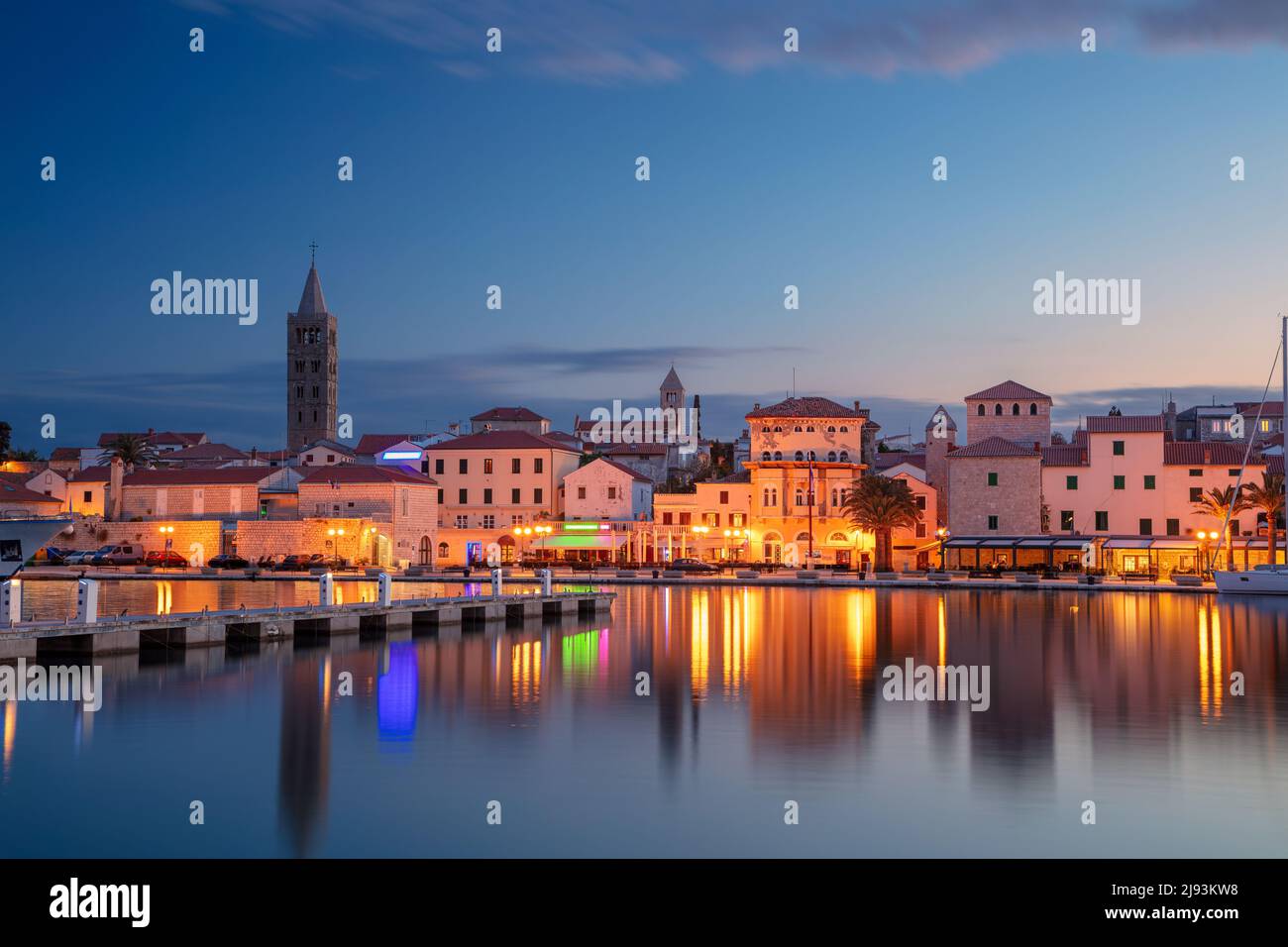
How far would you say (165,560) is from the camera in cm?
7712

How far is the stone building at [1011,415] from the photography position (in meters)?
82.1

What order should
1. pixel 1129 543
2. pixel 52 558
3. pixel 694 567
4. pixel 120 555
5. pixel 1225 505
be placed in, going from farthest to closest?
1. pixel 120 555
2. pixel 52 558
3. pixel 694 567
4. pixel 1129 543
5. pixel 1225 505

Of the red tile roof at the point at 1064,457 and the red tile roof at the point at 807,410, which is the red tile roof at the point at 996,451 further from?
the red tile roof at the point at 807,410

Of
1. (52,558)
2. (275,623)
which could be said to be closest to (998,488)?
(275,623)

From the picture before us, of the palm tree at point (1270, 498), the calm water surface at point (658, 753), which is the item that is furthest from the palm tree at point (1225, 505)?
the calm water surface at point (658, 753)

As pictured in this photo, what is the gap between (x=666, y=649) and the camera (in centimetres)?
3834

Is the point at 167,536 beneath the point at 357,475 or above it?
beneath

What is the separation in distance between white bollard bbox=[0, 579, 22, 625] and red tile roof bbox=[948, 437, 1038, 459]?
5529cm

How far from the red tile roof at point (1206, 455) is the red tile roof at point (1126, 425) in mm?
1554

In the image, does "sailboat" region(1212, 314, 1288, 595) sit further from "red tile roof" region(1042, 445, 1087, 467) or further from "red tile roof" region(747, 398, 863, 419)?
"red tile roof" region(747, 398, 863, 419)

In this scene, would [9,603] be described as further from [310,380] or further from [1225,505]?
[310,380]

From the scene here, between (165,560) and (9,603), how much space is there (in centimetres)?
4566

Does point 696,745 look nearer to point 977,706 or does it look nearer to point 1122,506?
point 977,706

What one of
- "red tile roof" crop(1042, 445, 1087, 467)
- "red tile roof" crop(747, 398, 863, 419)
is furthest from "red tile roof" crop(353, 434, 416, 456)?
"red tile roof" crop(1042, 445, 1087, 467)
